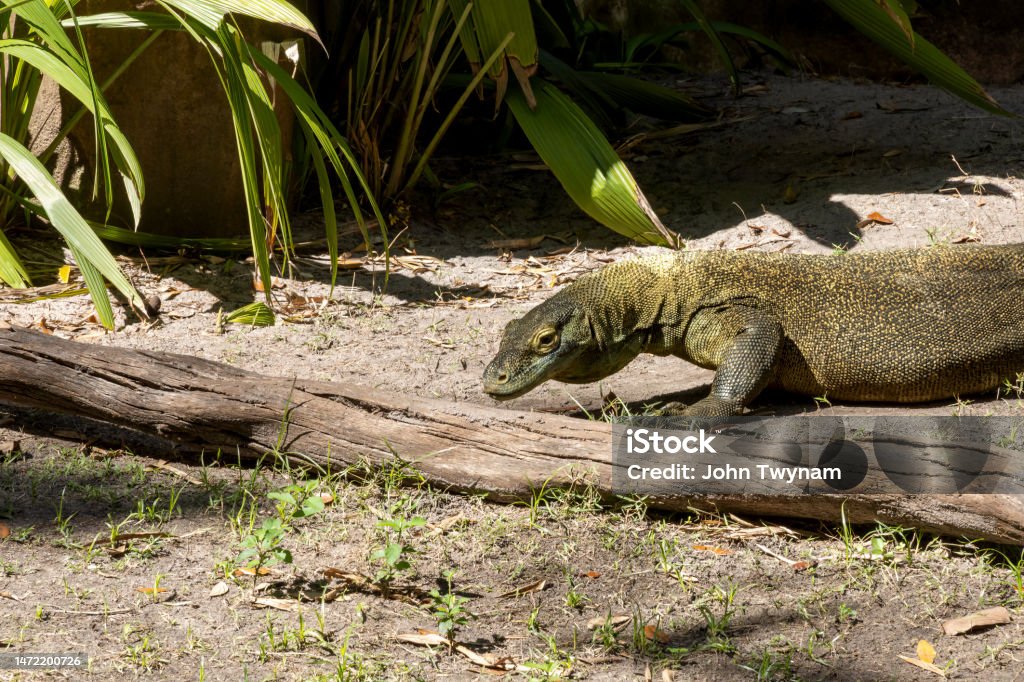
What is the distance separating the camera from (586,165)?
4.97 meters

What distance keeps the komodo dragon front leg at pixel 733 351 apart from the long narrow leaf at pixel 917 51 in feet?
8.05

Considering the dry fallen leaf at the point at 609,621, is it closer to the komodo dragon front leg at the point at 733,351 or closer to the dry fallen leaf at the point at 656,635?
the dry fallen leaf at the point at 656,635

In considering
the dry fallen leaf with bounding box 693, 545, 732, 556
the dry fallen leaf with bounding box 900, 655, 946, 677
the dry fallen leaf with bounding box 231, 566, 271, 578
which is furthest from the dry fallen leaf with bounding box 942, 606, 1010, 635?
the dry fallen leaf with bounding box 231, 566, 271, 578

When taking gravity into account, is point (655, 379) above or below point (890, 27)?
below

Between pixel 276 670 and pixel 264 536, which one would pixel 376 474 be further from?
pixel 276 670

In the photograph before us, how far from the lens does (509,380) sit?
3.66m

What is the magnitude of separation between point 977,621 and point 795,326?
4.83 feet

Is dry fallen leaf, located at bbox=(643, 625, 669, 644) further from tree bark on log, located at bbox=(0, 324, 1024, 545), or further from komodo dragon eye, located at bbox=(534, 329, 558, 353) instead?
komodo dragon eye, located at bbox=(534, 329, 558, 353)

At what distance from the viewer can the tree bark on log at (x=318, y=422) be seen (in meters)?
3.12

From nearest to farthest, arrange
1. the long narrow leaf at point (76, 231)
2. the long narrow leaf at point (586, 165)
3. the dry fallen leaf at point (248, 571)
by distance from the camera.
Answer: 1. the dry fallen leaf at point (248, 571)
2. the long narrow leaf at point (76, 231)
3. the long narrow leaf at point (586, 165)

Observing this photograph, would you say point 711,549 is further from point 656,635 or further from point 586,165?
point 586,165

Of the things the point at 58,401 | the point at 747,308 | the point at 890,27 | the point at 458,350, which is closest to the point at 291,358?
the point at 458,350


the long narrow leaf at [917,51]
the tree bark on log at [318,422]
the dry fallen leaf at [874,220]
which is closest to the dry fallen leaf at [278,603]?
the tree bark on log at [318,422]

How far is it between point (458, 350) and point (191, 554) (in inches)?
76.7
